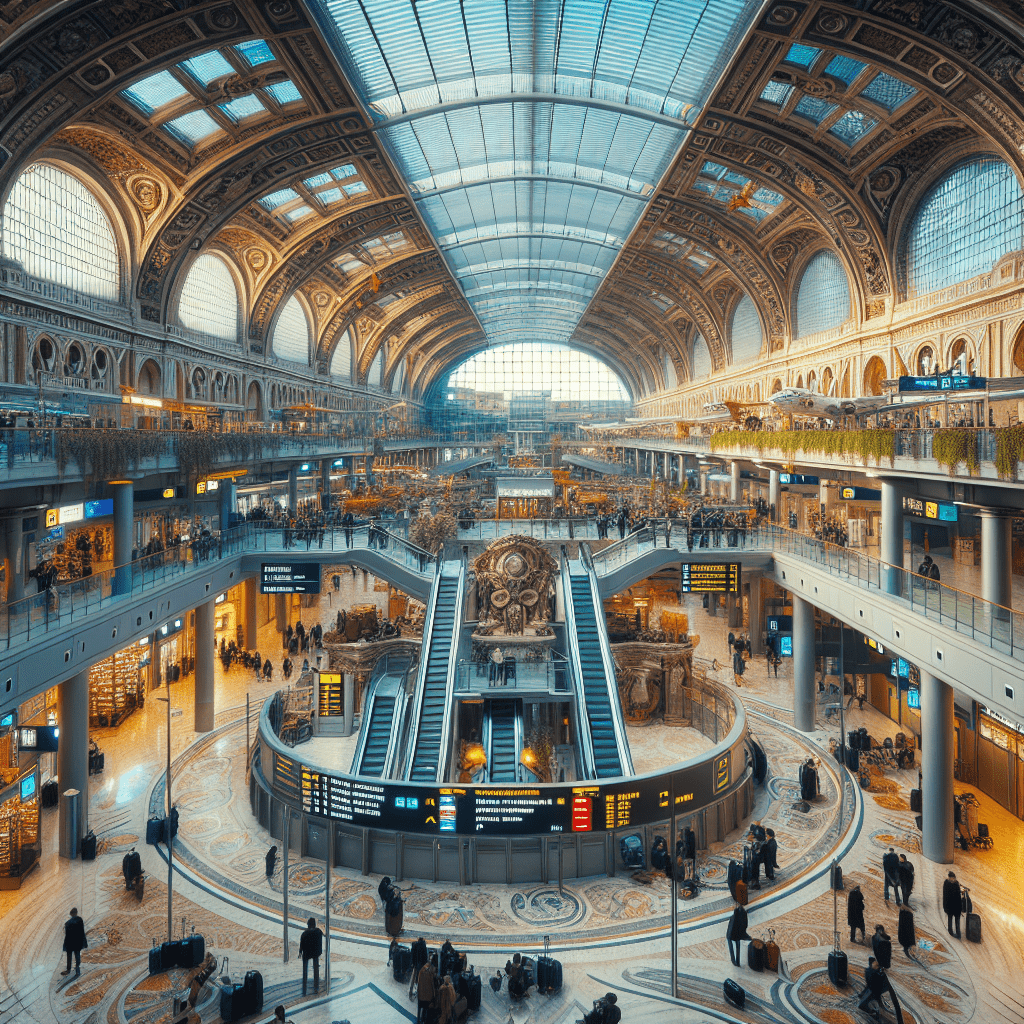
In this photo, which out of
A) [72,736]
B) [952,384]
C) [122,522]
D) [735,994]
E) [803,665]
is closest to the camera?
[735,994]

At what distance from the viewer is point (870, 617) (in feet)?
51.3

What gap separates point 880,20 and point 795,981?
21.4m

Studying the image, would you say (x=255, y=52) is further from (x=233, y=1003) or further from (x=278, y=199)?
(x=233, y=1003)

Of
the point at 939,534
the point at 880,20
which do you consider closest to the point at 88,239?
the point at 880,20

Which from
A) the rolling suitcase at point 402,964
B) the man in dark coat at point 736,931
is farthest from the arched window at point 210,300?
the man in dark coat at point 736,931

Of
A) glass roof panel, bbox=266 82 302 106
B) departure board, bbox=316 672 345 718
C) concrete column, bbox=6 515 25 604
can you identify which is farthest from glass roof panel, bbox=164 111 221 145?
departure board, bbox=316 672 345 718

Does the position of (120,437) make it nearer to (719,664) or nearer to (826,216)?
(719,664)

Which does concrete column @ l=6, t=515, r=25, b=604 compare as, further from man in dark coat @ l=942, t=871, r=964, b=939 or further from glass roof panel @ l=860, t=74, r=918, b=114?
glass roof panel @ l=860, t=74, r=918, b=114

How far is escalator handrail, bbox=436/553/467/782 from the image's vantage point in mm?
15164

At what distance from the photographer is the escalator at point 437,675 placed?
15305 mm

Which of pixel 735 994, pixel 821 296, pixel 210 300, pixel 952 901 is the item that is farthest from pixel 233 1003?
pixel 821 296

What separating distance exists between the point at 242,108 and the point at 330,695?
1954 cm

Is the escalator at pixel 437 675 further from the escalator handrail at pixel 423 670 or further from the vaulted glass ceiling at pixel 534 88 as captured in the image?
the vaulted glass ceiling at pixel 534 88

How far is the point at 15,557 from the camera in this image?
56.0 feet
